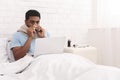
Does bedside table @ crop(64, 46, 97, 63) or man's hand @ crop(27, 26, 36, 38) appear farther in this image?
bedside table @ crop(64, 46, 97, 63)

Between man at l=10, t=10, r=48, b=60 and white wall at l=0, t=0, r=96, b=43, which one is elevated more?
white wall at l=0, t=0, r=96, b=43

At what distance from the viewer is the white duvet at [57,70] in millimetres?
1152

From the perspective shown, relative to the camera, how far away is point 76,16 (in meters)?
3.00

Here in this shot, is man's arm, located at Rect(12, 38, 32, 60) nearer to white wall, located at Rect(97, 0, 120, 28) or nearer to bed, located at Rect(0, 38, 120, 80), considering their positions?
bed, located at Rect(0, 38, 120, 80)

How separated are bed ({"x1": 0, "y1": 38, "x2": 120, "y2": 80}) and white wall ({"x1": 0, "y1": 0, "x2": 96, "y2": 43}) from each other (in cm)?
90

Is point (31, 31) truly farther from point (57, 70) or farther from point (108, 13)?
point (108, 13)

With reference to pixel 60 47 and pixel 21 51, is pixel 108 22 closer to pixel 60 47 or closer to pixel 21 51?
pixel 60 47

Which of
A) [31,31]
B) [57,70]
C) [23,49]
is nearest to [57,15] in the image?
[31,31]

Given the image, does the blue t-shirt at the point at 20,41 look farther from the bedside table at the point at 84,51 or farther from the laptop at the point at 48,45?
the bedside table at the point at 84,51

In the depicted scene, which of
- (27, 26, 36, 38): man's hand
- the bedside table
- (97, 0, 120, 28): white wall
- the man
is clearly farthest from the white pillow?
(97, 0, 120, 28): white wall

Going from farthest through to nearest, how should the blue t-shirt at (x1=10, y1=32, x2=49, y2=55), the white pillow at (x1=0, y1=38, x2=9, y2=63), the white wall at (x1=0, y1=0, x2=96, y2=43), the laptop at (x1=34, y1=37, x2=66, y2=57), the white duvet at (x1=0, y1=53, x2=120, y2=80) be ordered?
1. the white wall at (x1=0, y1=0, x2=96, y2=43)
2. the blue t-shirt at (x1=10, y1=32, x2=49, y2=55)
3. the white pillow at (x1=0, y1=38, x2=9, y2=63)
4. the laptop at (x1=34, y1=37, x2=66, y2=57)
5. the white duvet at (x1=0, y1=53, x2=120, y2=80)

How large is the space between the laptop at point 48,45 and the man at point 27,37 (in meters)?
0.23

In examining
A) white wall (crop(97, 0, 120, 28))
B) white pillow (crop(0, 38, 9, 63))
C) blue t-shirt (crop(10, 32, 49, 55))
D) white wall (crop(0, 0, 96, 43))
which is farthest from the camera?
white wall (crop(97, 0, 120, 28))

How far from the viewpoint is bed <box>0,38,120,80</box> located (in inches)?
45.4
